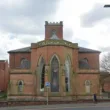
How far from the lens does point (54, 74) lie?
181 ft

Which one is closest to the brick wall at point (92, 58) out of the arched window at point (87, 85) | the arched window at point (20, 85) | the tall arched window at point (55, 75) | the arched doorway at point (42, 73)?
the arched window at point (87, 85)

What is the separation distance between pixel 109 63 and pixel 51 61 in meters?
37.3

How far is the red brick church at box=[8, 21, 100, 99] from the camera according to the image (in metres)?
55.2

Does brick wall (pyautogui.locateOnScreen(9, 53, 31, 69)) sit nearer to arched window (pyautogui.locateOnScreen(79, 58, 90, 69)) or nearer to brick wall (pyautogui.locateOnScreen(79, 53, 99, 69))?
arched window (pyautogui.locateOnScreen(79, 58, 90, 69))

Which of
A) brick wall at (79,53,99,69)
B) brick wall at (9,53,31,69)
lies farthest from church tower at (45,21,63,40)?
brick wall at (9,53,31,69)

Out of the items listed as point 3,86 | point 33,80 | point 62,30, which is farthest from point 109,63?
point 33,80

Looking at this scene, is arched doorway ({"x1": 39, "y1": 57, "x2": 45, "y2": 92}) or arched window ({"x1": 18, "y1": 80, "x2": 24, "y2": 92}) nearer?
arched doorway ({"x1": 39, "y1": 57, "x2": 45, "y2": 92})

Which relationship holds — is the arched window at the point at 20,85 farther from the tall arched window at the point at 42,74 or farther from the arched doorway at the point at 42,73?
the tall arched window at the point at 42,74

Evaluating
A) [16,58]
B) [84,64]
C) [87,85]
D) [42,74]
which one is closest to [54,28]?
[16,58]

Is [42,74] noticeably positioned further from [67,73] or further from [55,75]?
[67,73]

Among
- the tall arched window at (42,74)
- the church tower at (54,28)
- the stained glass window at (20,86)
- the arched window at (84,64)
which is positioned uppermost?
the church tower at (54,28)

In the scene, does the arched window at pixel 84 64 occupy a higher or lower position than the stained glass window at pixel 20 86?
higher

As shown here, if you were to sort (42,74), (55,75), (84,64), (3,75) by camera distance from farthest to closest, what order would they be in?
(3,75), (84,64), (42,74), (55,75)

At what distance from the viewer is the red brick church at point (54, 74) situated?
55188 mm
